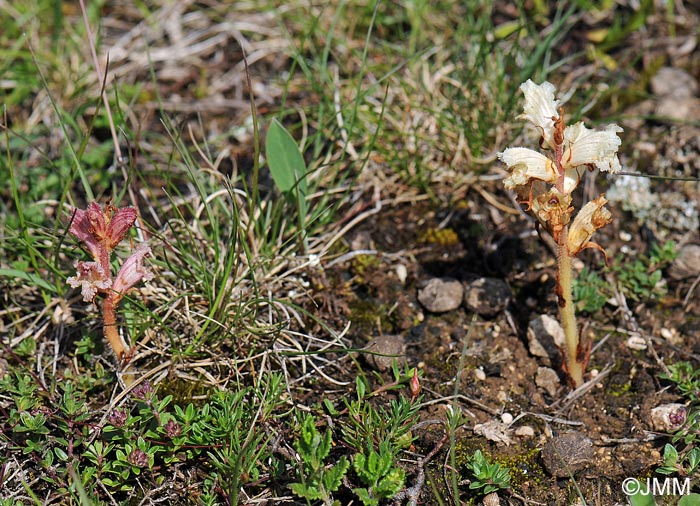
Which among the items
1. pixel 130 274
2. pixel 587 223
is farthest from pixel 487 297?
pixel 130 274

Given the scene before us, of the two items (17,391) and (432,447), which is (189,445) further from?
(432,447)

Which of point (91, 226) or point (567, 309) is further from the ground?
point (91, 226)

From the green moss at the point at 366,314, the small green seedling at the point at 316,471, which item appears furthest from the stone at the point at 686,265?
the small green seedling at the point at 316,471

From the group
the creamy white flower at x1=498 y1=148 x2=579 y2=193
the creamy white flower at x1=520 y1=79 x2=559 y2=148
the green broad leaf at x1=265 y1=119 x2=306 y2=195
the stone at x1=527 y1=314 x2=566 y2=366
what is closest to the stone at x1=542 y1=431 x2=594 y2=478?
the stone at x1=527 y1=314 x2=566 y2=366

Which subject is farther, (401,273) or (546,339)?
(401,273)

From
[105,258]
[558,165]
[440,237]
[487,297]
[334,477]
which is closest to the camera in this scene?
[334,477]

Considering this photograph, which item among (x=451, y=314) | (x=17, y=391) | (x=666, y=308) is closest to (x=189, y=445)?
(x=17, y=391)

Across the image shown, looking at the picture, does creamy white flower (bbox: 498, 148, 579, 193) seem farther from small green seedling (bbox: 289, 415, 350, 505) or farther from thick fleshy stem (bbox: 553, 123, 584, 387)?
small green seedling (bbox: 289, 415, 350, 505)

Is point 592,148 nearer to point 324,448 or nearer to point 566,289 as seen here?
point 566,289
